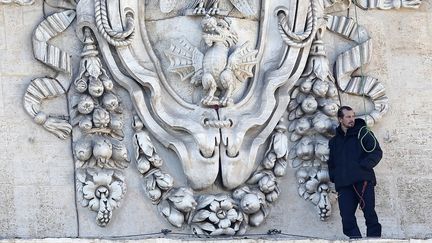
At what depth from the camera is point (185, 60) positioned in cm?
2125

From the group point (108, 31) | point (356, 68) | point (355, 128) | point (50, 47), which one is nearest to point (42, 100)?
point (50, 47)

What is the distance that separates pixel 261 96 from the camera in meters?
21.3

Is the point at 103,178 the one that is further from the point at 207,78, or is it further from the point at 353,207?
the point at 353,207

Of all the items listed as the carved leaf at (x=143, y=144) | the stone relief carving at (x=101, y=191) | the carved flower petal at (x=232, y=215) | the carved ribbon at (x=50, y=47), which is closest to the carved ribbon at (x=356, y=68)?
the carved flower petal at (x=232, y=215)

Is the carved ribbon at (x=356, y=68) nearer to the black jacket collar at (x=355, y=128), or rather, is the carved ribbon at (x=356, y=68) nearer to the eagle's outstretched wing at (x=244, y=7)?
the black jacket collar at (x=355, y=128)

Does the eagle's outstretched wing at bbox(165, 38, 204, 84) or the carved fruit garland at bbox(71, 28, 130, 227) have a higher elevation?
the eagle's outstretched wing at bbox(165, 38, 204, 84)

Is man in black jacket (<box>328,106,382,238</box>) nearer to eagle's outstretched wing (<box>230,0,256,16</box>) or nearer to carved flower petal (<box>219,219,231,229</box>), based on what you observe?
carved flower petal (<box>219,219,231,229</box>)

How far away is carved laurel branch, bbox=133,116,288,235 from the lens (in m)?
21.0

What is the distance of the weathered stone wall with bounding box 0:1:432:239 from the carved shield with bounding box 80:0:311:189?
1.43ft

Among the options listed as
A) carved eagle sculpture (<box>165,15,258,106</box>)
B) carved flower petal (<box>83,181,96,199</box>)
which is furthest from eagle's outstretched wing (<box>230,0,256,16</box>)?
carved flower petal (<box>83,181,96,199</box>)

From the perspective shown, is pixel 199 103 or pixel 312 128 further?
pixel 312 128

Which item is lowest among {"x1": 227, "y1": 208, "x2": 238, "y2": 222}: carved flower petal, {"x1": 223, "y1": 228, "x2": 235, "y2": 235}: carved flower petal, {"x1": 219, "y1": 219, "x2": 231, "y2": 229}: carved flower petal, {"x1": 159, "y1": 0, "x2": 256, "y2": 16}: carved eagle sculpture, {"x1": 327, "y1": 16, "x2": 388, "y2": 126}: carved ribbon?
{"x1": 223, "y1": 228, "x2": 235, "y2": 235}: carved flower petal

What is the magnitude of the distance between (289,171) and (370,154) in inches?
31.0

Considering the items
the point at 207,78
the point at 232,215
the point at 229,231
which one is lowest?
the point at 229,231
